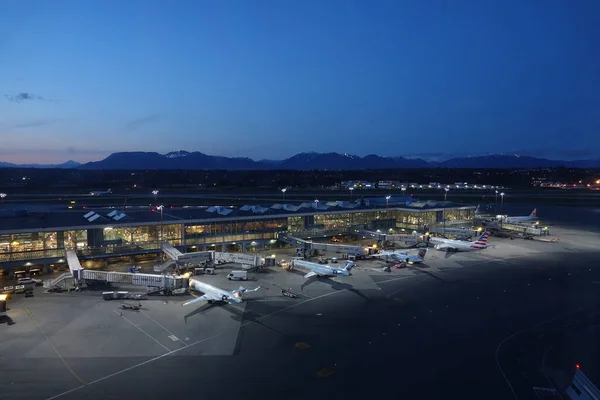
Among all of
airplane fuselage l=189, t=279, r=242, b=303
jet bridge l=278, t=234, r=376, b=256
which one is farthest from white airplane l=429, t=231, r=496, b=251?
airplane fuselage l=189, t=279, r=242, b=303

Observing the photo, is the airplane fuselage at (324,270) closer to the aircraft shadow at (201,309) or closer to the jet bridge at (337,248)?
the jet bridge at (337,248)

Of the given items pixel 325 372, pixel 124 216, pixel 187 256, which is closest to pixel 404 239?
pixel 187 256

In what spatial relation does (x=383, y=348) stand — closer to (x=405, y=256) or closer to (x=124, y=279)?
(x=405, y=256)

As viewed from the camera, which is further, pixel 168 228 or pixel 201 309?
pixel 168 228

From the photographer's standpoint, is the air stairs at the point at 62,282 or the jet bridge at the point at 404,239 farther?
the jet bridge at the point at 404,239

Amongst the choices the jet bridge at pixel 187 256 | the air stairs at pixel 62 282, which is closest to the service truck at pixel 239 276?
the jet bridge at pixel 187 256

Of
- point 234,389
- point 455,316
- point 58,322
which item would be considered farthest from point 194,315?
point 455,316

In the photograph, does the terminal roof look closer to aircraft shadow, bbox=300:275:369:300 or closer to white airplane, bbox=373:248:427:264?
white airplane, bbox=373:248:427:264
